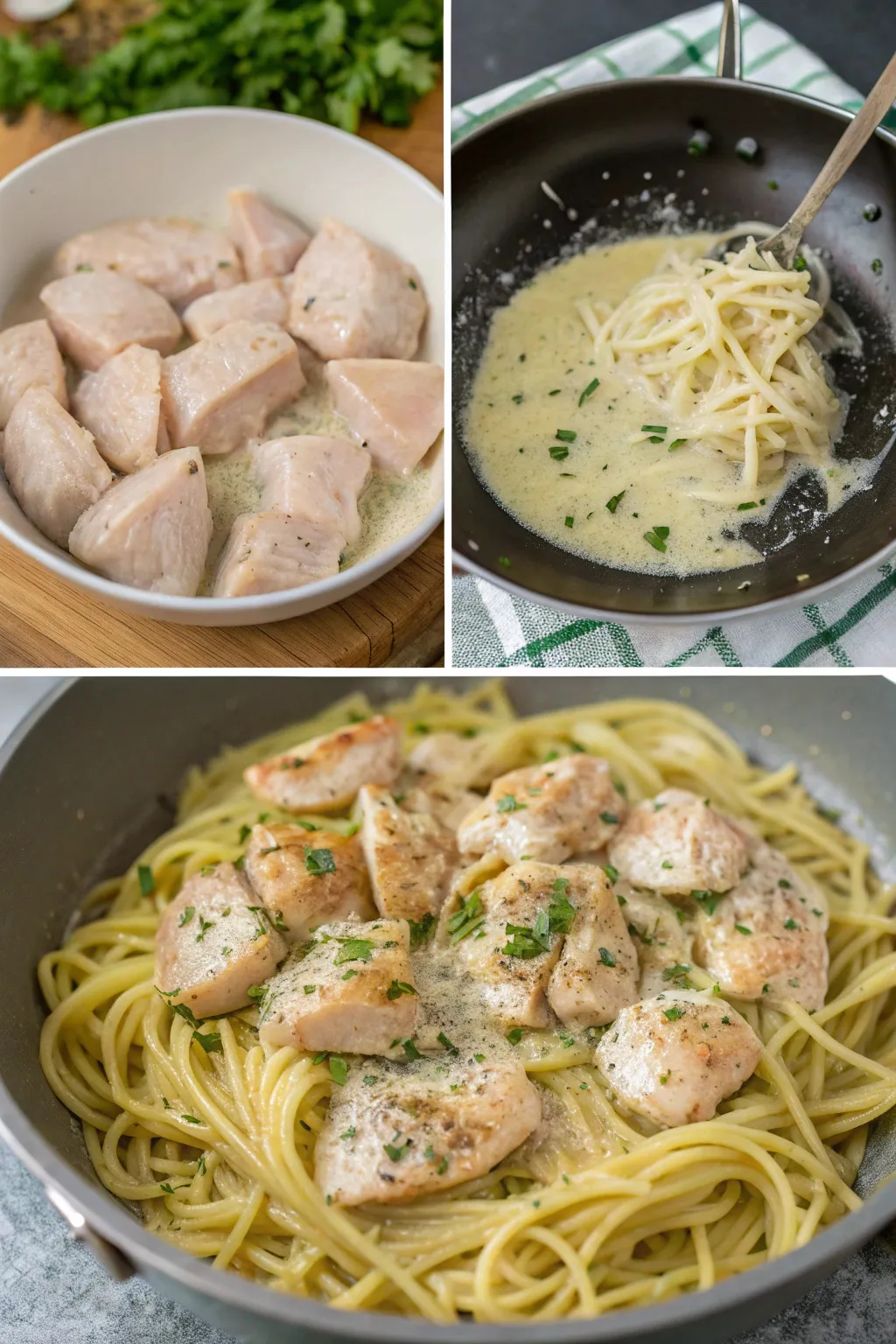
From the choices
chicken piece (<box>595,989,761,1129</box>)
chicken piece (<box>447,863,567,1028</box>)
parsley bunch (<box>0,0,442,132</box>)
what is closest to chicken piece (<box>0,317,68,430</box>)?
parsley bunch (<box>0,0,442,132</box>)

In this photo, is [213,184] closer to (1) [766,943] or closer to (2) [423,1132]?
(1) [766,943]

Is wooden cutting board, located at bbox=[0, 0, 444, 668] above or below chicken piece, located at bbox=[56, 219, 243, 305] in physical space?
below

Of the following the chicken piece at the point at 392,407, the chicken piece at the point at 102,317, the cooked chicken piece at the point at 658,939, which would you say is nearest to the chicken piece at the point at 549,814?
the cooked chicken piece at the point at 658,939

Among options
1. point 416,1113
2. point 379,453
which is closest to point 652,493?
point 379,453

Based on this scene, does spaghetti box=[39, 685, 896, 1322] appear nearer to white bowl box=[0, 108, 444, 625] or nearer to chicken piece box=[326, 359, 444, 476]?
chicken piece box=[326, 359, 444, 476]

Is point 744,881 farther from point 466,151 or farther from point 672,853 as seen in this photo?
point 466,151

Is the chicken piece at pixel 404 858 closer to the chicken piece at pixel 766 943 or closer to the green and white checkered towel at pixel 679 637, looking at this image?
the green and white checkered towel at pixel 679 637

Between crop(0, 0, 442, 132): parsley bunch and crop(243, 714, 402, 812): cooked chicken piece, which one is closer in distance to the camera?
crop(243, 714, 402, 812): cooked chicken piece
